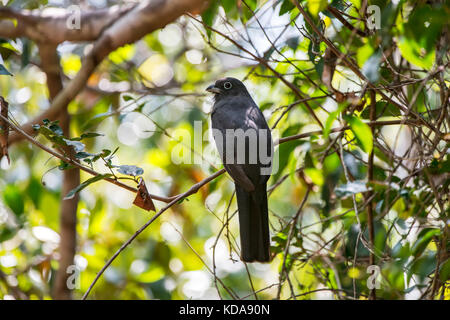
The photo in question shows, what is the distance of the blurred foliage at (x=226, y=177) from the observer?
268cm

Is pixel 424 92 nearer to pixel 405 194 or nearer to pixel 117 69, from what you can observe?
pixel 405 194

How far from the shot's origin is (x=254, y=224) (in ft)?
10.1

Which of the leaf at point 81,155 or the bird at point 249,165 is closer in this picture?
the leaf at point 81,155

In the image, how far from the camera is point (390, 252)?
3.16 m

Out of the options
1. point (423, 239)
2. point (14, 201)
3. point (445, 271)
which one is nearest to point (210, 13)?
point (423, 239)

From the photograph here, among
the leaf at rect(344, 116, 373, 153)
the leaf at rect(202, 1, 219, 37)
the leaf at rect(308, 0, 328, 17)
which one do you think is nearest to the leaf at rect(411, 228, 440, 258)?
the leaf at rect(344, 116, 373, 153)

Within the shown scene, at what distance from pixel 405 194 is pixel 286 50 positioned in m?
1.51

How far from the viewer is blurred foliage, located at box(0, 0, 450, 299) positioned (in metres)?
2.68

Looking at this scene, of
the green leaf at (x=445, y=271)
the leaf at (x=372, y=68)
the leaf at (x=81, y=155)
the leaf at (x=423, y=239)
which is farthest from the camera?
the leaf at (x=423, y=239)

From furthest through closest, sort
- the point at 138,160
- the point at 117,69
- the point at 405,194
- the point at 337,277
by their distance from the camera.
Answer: the point at 138,160 < the point at 117,69 < the point at 337,277 < the point at 405,194

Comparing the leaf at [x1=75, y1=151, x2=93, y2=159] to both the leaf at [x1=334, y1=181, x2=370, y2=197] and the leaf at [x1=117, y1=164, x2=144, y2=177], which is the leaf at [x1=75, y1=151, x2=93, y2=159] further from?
the leaf at [x1=334, y1=181, x2=370, y2=197]

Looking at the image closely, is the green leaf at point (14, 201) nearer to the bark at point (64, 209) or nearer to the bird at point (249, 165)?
the bark at point (64, 209)

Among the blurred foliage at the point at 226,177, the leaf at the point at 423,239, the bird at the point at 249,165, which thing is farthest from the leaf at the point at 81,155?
the leaf at the point at 423,239
